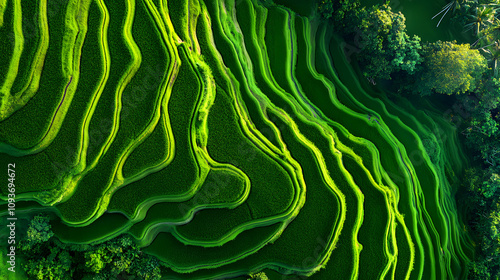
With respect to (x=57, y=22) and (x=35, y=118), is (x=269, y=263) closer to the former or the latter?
(x=35, y=118)

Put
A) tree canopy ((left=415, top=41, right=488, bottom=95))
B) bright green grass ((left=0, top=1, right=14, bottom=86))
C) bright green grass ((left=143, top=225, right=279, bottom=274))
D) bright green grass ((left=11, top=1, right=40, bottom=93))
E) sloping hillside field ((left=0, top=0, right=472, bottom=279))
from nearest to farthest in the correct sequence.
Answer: bright green grass ((left=0, top=1, right=14, bottom=86)) → bright green grass ((left=11, top=1, right=40, bottom=93)) → sloping hillside field ((left=0, top=0, right=472, bottom=279)) → bright green grass ((left=143, top=225, right=279, bottom=274)) → tree canopy ((left=415, top=41, right=488, bottom=95))

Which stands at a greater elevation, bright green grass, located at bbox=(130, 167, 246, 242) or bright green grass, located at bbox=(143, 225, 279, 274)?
bright green grass, located at bbox=(130, 167, 246, 242)

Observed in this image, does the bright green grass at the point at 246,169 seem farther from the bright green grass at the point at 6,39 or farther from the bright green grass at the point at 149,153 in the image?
the bright green grass at the point at 6,39

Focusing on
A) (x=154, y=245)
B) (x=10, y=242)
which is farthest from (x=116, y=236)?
(x=10, y=242)

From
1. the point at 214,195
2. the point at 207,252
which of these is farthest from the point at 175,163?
the point at 207,252

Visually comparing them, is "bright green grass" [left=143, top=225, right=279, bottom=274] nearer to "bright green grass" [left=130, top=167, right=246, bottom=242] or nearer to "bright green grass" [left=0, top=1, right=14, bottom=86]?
"bright green grass" [left=130, top=167, right=246, bottom=242]

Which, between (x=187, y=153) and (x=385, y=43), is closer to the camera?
(x=187, y=153)

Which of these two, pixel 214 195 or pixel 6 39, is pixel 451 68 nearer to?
pixel 214 195

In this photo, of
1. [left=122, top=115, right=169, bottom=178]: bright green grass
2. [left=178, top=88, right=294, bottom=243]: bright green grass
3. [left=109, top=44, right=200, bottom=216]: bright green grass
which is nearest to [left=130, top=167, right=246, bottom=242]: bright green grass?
[left=178, top=88, right=294, bottom=243]: bright green grass
